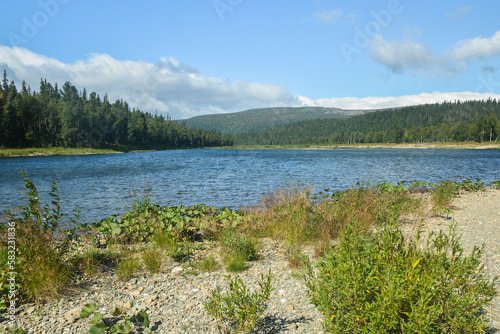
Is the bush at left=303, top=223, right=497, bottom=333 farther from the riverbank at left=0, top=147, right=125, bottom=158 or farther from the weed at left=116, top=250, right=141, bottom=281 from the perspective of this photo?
the riverbank at left=0, top=147, right=125, bottom=158

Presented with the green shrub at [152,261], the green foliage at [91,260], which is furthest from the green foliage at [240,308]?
the green foliage at [91,260]

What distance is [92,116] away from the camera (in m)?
96.9

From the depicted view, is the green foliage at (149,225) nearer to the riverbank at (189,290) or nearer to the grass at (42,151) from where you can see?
the riverbank at (189,290)

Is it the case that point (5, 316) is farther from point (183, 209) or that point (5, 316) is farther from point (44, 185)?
point (44, 185)

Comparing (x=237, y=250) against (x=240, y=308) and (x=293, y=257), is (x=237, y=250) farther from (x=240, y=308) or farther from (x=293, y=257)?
(x=240, y=308)

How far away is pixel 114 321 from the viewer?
4102 millimetres

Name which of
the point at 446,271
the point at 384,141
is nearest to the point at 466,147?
the point at 384,141

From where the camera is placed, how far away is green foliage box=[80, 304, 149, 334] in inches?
147

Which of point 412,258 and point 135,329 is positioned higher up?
point 412,258

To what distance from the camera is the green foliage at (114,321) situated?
373 centimetres

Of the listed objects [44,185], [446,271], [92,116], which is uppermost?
[92,116]

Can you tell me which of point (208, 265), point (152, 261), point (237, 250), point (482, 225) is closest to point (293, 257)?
point (237, 250)

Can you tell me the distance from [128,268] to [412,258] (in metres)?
4.89

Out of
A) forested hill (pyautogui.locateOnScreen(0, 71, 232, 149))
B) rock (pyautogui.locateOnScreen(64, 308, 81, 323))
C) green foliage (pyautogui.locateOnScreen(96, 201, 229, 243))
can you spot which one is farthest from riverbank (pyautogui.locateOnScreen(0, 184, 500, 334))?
forested hill (pyautogui.locateOnScreen(0, 71, 232, 149))
